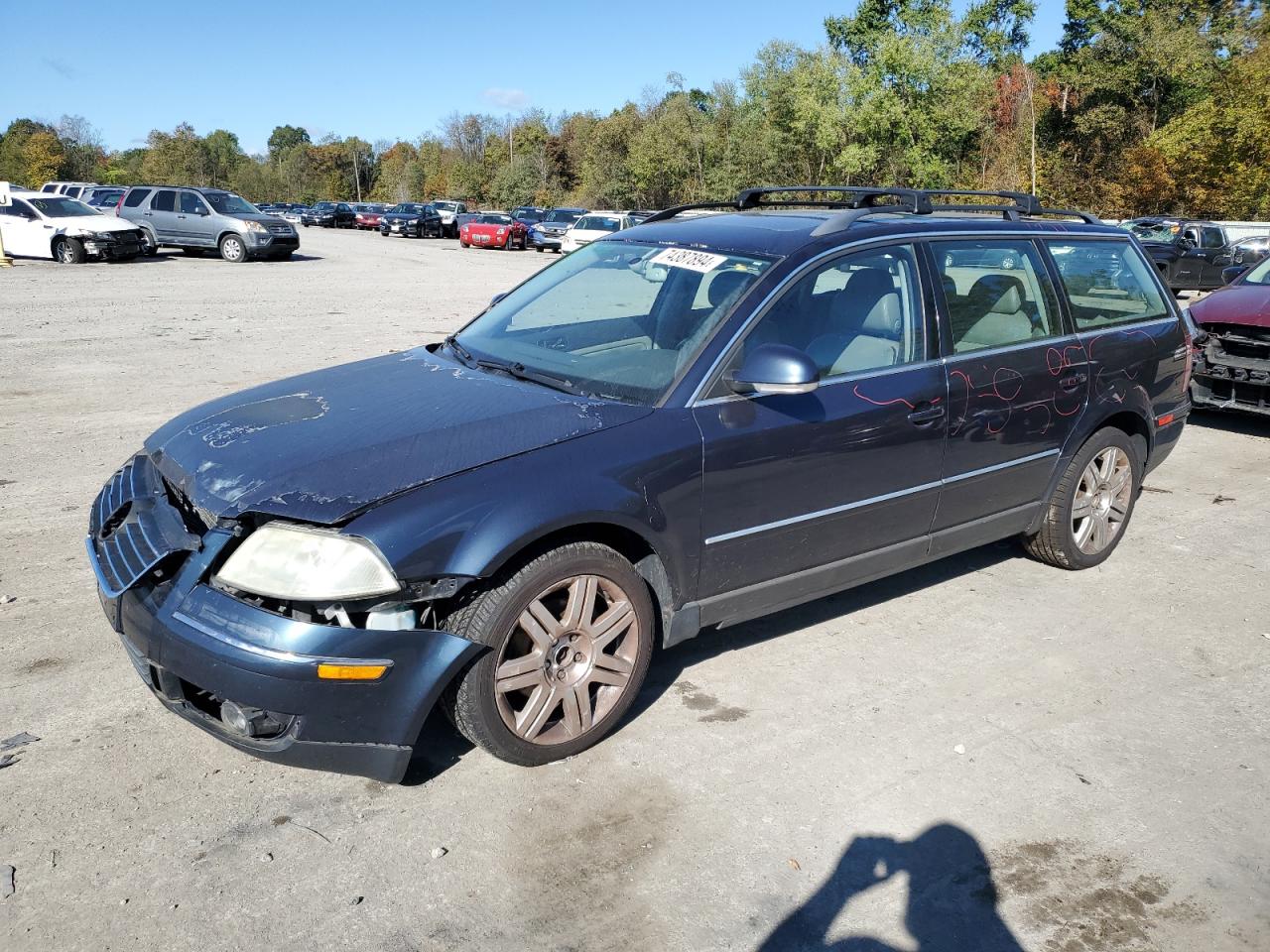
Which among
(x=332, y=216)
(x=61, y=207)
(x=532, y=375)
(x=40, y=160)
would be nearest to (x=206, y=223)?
(x=61, y=207)

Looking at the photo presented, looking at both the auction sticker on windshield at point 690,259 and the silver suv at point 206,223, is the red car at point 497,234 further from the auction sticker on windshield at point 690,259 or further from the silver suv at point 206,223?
the auction sticker on windshield at point 690,259

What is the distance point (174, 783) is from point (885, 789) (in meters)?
2.32

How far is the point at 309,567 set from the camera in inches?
118

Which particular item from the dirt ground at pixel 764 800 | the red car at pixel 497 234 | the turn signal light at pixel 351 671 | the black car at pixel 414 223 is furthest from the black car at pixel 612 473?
the black car at pixel 414 223

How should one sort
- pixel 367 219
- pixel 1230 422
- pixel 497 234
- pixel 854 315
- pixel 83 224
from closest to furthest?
pixel 854 315 < pixel 1230 422 < pixel 83 224 < pixel 497 234 < pixel 367 219

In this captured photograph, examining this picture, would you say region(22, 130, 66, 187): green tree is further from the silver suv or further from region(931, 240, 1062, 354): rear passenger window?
region(931, 240, 1062, 354): rear passenger window

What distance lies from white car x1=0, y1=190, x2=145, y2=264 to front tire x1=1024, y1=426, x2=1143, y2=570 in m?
24.0

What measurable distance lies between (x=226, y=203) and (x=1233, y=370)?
2436cm

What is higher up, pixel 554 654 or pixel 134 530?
pixel 134 530

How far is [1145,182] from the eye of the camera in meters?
40.4

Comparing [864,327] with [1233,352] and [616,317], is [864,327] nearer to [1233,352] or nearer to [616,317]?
[616,317]

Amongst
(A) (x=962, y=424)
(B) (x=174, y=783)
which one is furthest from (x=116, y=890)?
(A) (x=962, y=424)

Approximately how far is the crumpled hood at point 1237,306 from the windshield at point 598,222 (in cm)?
2558

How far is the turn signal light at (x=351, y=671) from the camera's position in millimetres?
2939
